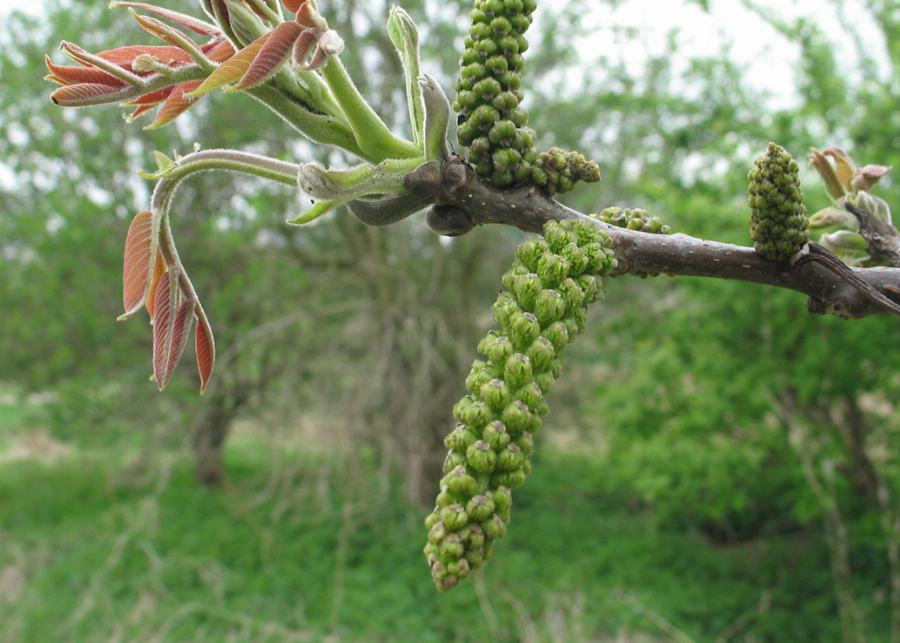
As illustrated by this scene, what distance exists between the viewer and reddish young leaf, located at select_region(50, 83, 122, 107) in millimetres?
692

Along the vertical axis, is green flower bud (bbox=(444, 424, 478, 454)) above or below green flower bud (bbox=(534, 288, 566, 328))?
below

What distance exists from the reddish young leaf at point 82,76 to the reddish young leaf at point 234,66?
118mm

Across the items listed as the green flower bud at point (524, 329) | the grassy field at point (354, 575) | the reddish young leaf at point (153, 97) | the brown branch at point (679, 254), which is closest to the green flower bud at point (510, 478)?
the green flower bud at point (524, 329)

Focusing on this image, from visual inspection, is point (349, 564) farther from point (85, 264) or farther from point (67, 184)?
point (67, 184)

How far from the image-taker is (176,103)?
708 millimetres

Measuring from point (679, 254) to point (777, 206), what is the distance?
10cm

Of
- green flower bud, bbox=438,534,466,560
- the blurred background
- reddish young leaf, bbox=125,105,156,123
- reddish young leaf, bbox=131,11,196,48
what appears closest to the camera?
green flower bud, bbox=438,534,466,560

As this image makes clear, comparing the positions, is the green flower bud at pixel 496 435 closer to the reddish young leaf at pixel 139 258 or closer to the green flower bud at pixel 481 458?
the green flower bud at pixel 481 458

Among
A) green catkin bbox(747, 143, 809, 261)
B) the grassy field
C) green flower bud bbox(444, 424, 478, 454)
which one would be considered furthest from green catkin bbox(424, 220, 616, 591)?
the grassy field

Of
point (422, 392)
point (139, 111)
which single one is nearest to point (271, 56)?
point (139, 111)

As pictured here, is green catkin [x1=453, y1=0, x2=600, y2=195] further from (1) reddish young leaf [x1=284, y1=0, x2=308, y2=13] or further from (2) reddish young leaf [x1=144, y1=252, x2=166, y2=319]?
(2) reddish young leaf [x1=144, y1=252, x2=166, y2=319]

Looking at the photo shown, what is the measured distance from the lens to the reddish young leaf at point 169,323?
78 cm

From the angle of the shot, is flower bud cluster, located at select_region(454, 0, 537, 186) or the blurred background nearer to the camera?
flower bud cluster, located at select_region(454, 0, 537, 186)

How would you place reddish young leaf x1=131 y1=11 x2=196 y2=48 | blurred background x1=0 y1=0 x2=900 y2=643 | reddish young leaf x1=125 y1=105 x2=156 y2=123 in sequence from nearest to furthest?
reddish young leaf x1=131 y1=11 x2=196 y2=48 < reddish young leaf x1=125 y1=105 x2=156 y2=123 < blurred background x1=0 y1=0 x2=900 y2=643
